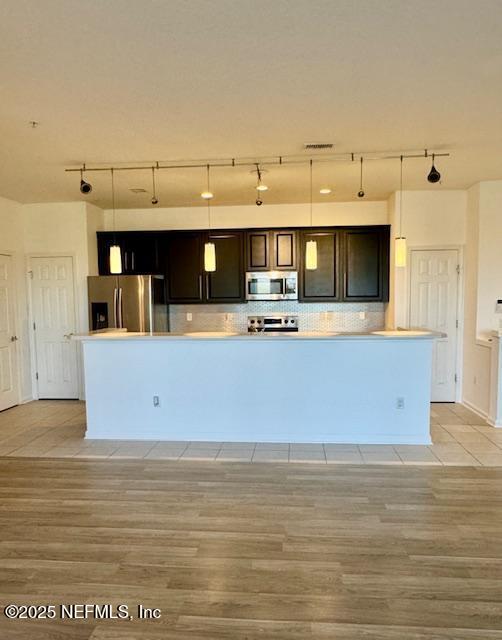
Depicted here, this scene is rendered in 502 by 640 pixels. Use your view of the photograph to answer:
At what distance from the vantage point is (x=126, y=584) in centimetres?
210

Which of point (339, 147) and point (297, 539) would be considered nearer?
point (297, 539)

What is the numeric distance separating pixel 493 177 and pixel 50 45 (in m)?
4.71

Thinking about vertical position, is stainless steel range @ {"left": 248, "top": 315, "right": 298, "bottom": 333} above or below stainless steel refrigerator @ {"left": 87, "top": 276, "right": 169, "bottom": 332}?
below

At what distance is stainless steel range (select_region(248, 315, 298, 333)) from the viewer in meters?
6.09

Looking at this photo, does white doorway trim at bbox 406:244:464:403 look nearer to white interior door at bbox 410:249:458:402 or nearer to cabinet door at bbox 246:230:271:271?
white interior door at bbox 410:249:458:402

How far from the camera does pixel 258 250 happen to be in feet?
19.3

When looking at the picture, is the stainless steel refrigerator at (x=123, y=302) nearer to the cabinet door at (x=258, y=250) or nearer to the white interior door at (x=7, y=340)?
the white interior door at (x=7, y=340)

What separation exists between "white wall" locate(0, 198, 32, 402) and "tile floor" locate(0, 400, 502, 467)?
4.25 feet

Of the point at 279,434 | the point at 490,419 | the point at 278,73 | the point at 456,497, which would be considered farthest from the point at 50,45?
the point at 490,419

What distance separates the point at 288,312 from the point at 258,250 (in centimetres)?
104

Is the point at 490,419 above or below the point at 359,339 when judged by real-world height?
below

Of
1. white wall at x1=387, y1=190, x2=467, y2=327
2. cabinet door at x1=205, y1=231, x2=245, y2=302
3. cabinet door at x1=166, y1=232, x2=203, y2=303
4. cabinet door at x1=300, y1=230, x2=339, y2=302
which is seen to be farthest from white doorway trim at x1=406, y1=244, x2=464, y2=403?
cabinet door at x1=166, y1=232, x2=203, y2=303

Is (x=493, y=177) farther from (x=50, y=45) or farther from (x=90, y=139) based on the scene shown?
Result: (x=50, y=45)

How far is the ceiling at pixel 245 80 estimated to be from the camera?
1985 millimetres
